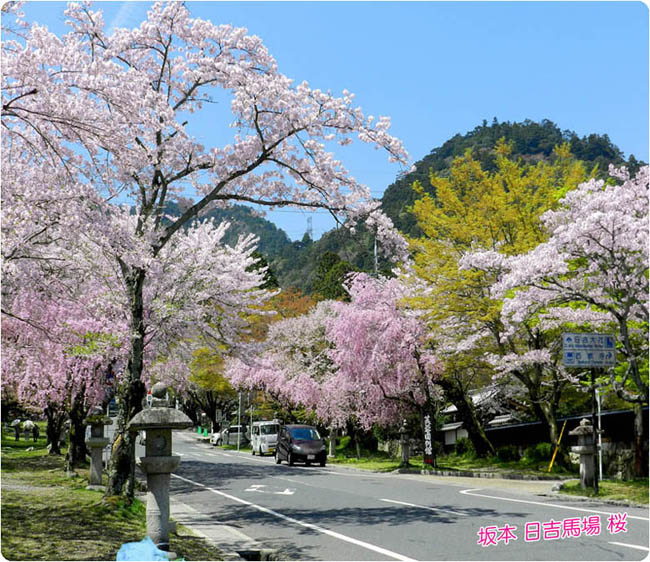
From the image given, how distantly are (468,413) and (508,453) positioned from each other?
2.84 metres

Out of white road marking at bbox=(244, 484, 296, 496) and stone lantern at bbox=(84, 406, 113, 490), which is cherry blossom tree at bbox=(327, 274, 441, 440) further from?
stone lantern at bbox=(84, 406, 113, 490)

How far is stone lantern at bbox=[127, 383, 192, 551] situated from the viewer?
28.0 ft

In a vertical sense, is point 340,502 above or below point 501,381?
below

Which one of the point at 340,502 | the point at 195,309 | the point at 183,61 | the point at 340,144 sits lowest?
the point at 340,502

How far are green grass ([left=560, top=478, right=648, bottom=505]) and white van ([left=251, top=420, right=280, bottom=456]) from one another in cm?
2313

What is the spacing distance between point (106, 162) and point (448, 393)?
21102 millimetres

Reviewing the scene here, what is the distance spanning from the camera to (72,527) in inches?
390

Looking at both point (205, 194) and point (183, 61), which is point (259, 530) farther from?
point (183, 61)

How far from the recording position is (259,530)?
11750 mm

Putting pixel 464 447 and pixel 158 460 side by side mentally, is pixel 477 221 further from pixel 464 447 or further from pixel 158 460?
pixel 158 460

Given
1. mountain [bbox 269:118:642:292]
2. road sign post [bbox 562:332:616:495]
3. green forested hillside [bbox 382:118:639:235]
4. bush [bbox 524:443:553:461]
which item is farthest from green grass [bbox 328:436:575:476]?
green forested hillside [bbox 382:118:639:235]

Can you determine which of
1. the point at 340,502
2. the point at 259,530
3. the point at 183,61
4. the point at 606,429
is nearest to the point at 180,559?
the point at 259,530

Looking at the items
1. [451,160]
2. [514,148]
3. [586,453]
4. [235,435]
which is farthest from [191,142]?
[514,148]

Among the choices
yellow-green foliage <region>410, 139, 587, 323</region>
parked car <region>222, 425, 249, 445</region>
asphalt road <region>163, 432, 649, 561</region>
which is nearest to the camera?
asphalt road <region>163, 432, 649, 561</region>
